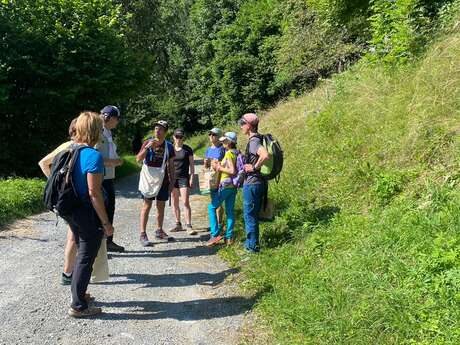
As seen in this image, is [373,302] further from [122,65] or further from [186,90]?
[186,90]

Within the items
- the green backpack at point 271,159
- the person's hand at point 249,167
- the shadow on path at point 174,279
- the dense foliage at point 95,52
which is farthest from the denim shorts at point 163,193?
the dense foliage at point 95,52

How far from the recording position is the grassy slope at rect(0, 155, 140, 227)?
860 cm

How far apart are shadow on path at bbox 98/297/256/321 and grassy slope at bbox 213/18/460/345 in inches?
12.4

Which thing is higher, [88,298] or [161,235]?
[88,298]

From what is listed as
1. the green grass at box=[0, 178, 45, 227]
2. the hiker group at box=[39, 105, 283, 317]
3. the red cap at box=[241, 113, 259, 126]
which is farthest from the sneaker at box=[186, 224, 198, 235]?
the green grass at box=[0, 178, 45, 227]

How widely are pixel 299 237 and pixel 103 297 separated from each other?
100 inches

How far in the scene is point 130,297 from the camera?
515 centimetres

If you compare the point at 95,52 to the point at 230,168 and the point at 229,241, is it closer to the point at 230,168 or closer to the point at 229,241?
the point at 230,168

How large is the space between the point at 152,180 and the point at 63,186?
2.79 m

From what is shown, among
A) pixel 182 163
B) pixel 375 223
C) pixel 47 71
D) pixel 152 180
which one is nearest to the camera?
pixel 375 223

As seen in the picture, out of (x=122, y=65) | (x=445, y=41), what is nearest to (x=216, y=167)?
(x=445, y=41)

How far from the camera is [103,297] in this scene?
5.12 meters

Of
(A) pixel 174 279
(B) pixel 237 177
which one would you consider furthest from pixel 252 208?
(A) pixel 174 279

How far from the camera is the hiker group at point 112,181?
4.38 m
